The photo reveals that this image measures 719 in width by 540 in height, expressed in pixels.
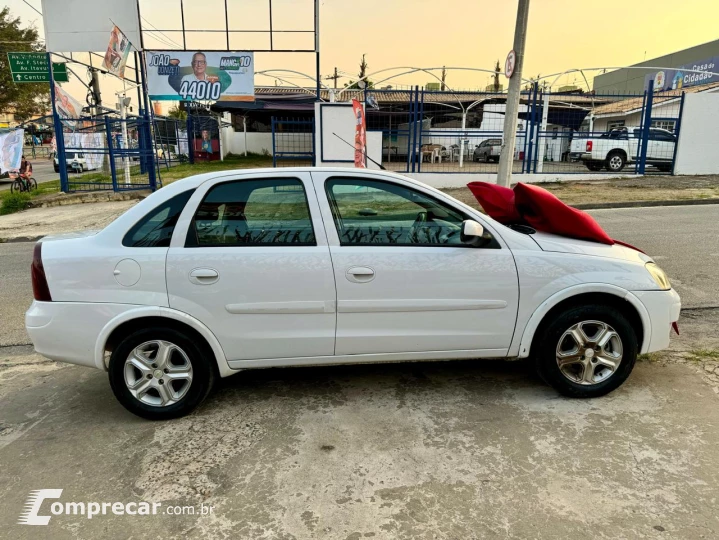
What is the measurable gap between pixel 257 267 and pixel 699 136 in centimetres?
1864

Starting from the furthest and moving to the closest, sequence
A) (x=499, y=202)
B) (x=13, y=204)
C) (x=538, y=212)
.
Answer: (x=13, y=204), (x=499, y=202), (x=538, y=212)

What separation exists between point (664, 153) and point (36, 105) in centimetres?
4998

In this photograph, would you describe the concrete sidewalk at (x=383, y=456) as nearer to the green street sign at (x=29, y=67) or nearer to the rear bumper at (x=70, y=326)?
the rear bumper at (x=70, y=326)

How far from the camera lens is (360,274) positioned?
3303 mm

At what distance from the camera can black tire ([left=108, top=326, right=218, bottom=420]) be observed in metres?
3.28

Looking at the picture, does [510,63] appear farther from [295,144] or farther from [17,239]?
[295,144]

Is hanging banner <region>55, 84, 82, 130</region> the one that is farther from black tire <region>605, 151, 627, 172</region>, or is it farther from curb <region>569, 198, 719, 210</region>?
black tire <region>605, 151, 627, 172</region>

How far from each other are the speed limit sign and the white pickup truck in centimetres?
741

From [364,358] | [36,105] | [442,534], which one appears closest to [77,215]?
[364,358]

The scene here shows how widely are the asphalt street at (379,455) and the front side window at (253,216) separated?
1175mm

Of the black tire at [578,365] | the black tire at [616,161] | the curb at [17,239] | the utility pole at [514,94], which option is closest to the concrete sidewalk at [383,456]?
the black tire at [578,365]

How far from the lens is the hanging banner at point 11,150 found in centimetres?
Result: 1655

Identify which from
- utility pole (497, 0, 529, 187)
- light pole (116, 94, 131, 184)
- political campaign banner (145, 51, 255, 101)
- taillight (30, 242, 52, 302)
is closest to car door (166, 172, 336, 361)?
taillight (30, 242, 52, 302)

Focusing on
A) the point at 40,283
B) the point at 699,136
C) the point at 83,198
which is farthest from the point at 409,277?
the point at 699,136
